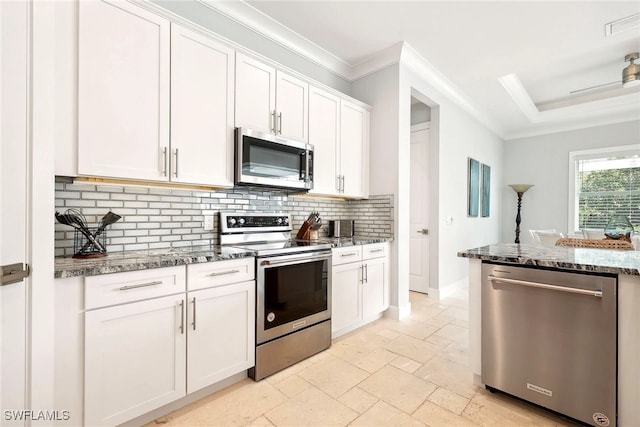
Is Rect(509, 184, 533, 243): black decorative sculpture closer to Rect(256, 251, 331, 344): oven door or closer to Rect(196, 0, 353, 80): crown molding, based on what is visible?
Rect(196, 0, 353, 80): crown molding

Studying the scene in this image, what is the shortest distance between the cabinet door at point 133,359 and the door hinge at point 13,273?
438mm

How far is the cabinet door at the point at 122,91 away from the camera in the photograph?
1.58 meters

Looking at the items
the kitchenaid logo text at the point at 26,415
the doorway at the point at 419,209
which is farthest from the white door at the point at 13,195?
the doorway at the point at 419,209

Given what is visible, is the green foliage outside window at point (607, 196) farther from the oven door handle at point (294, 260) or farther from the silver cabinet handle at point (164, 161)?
the silver cabinet handle at point (164, 161)

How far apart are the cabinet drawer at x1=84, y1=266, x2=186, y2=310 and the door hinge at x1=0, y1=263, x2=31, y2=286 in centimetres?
37

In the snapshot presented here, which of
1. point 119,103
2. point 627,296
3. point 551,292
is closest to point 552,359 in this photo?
point 551,292

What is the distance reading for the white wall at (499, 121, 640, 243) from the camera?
5387 mm

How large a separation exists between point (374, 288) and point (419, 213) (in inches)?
66.5

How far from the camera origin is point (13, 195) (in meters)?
0.96

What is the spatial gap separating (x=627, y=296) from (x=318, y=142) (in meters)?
2.40

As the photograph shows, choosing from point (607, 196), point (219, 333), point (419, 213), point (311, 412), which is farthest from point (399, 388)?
point (607, 196)

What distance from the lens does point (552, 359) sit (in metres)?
1.61

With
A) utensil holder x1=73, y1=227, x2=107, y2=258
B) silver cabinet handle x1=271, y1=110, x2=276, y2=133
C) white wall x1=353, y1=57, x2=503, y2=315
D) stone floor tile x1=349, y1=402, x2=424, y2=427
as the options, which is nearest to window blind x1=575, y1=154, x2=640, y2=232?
white wall x1=353, y1=57, x2=503, y2=315

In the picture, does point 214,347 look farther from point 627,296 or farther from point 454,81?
point 454,81
